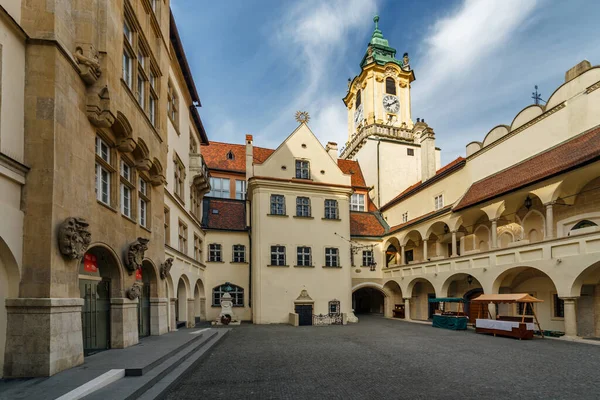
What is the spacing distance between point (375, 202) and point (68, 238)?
35982 millimetres

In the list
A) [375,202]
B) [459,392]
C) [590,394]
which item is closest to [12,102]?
[459,392]

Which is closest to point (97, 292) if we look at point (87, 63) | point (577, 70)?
point (87, 63)

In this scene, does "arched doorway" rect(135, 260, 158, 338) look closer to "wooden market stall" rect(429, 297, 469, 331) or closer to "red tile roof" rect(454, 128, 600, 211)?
"wooden market stall" rect(429, 297, 469, 331)

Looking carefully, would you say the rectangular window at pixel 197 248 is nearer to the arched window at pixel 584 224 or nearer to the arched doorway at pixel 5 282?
the arched doorway at pixel 5 282

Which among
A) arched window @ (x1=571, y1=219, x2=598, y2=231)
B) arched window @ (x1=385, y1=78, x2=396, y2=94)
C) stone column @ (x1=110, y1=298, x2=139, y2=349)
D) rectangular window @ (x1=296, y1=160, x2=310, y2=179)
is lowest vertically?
stone column @ (x1=110, y1=298, x2=139, y2=349)

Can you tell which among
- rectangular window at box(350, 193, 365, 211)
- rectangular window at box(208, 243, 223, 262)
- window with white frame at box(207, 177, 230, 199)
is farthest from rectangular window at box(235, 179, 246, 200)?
rectangular window at box(350, 193, 365, 211)

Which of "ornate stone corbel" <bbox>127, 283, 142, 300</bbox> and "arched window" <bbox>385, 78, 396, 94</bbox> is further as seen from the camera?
"arched window" <bbox>385, 78, 396, 94</bbox>

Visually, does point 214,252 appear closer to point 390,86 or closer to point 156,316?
point 156,316

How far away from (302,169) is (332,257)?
7274 mm

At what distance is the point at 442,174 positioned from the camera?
29.9 m

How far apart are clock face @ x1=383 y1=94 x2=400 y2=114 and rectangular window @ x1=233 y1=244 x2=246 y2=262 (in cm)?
2685

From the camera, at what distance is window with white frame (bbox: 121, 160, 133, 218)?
1277 centimetres

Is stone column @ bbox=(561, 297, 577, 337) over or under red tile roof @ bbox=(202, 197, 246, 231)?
under

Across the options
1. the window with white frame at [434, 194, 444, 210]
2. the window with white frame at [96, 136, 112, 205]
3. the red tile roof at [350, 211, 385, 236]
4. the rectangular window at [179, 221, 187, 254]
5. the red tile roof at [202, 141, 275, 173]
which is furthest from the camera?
the red tile roof at [202, 141, 275, 173]
